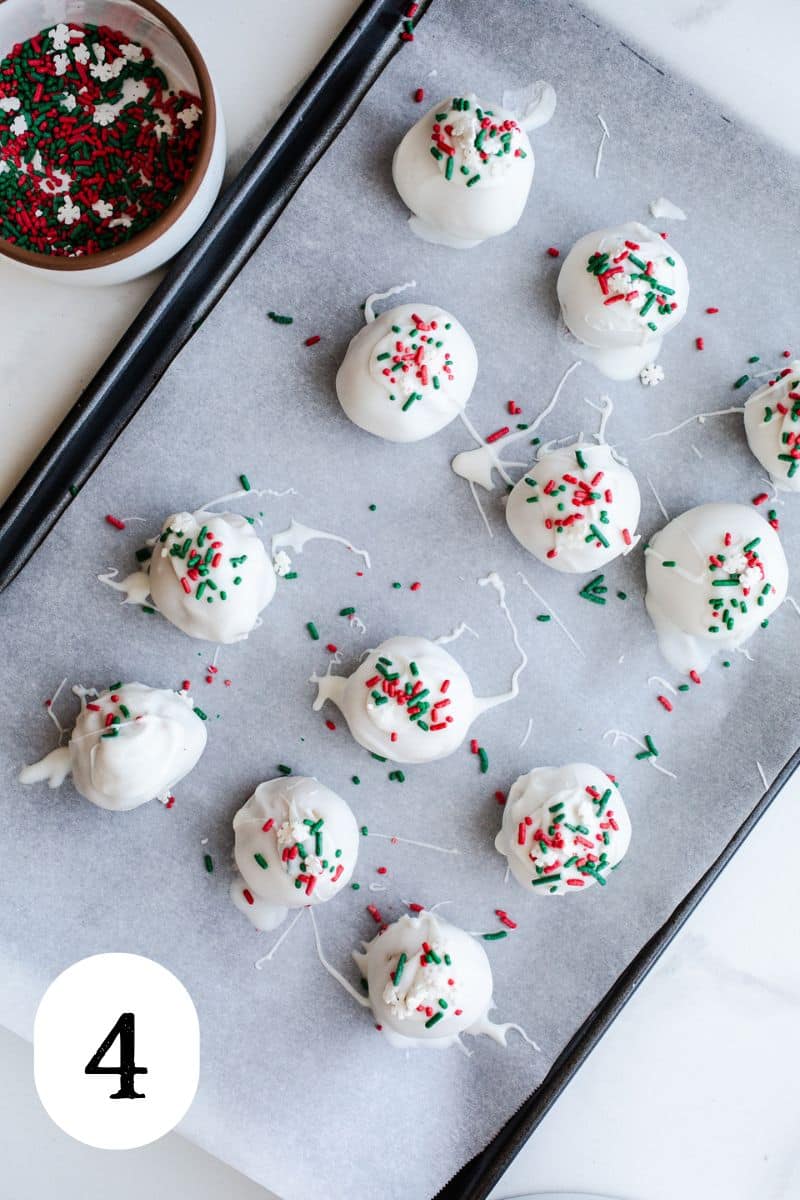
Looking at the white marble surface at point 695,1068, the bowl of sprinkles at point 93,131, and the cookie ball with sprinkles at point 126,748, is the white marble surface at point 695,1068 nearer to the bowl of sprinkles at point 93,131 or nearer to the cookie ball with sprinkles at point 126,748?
the cookie ball with sprinkles at point 126,748

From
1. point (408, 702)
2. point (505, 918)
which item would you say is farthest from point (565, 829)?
point (408, 702)

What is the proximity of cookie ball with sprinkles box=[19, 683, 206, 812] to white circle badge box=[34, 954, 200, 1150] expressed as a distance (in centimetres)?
28

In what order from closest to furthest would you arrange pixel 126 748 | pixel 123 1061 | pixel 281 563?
pixel 126 748 < pixel 281 563 < pixel 123 1061

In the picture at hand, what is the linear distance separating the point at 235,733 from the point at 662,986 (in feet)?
2.69

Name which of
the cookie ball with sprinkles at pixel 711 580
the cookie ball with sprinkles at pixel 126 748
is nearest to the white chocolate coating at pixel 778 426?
the cookie ball with sprinkles at pixel 711 580

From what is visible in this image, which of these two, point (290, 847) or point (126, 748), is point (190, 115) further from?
point (290, 847)

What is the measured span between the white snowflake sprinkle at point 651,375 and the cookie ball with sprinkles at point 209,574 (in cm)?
65

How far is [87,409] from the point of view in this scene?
134 centimetres

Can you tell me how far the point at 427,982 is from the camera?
1.36 metres

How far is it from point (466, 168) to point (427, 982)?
1.17m

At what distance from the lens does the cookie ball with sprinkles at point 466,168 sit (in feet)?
4.30

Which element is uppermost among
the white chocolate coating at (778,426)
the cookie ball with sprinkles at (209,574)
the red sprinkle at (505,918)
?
the white chocolate coating at (778,426)

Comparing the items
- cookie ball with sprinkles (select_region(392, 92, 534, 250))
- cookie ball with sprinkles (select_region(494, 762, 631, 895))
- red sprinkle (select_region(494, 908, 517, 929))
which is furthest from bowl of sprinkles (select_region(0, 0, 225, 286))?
red sprinkle (select_region(494, 908, 517, 929))

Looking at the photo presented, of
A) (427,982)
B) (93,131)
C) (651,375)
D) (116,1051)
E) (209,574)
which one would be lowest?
(116,1051)
